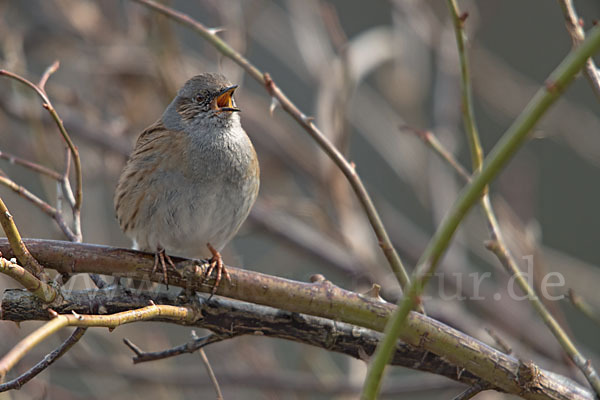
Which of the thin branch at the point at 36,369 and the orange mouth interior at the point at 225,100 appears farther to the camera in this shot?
the orange mouth interior at the point at 225,100

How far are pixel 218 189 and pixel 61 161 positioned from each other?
2697 mm

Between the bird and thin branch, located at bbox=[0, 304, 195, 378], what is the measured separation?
3.33ft

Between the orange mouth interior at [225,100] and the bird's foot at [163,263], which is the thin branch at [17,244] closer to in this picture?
the bird's foot at [163,263]

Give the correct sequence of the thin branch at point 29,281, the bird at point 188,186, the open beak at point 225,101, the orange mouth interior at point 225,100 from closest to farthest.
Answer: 1. the thin branch at point 29,281
2. the bird at point 188,186
3. the open beak at point 225,101
4. the orange mouth interior at point 225,100

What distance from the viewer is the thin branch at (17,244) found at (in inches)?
68.8

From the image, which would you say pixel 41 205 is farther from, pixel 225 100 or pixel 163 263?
pixel 225 100

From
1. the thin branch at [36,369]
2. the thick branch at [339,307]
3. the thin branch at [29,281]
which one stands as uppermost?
the thick branch at [339,307]

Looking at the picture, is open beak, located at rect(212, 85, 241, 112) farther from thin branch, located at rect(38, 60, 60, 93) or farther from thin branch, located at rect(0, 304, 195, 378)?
thin branch, located at rect(0, 304, 195, 378)

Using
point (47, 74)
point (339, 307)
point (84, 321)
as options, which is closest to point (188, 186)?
point (47, 74)

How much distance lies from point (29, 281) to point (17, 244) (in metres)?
0.15

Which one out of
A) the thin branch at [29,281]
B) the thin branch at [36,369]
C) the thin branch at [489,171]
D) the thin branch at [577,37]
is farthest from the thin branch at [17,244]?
the thin branch at [577,37]

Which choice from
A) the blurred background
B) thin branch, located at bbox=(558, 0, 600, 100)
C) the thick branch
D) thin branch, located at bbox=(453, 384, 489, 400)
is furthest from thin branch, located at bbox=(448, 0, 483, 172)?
the blurred background

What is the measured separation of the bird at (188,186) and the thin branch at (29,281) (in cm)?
109

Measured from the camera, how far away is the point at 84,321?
150 centimetres
